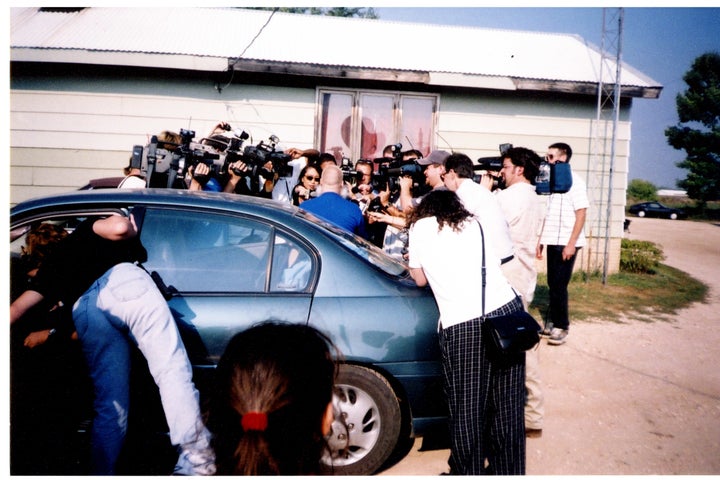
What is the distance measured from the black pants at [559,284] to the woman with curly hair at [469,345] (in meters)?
2.83

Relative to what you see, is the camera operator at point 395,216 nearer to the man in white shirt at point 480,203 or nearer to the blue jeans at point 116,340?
the man in white shirt at point 480,203

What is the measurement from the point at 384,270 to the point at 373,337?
0.42m

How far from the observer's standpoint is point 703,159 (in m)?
28.4

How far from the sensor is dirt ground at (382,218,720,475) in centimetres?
302

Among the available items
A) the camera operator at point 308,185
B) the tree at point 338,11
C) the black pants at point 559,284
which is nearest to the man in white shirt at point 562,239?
the black pants at point 559,284

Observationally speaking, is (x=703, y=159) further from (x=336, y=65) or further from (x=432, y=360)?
(x=432, y=360)

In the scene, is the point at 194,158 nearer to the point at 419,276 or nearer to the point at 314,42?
the point at 419,276

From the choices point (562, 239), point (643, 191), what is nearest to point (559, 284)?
point (562, 239)

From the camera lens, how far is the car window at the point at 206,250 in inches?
105

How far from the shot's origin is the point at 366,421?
8.81ft

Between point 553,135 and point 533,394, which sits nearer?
point 533,394

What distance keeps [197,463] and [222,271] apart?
4.62 ft

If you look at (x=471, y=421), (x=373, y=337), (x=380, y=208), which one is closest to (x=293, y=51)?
(x=380, y=208)

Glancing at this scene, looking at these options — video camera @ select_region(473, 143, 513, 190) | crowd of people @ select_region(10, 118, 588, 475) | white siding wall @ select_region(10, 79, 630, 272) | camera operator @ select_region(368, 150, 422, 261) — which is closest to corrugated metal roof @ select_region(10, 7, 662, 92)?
white siding wall @ select_region(10, 79, 630, 272)
